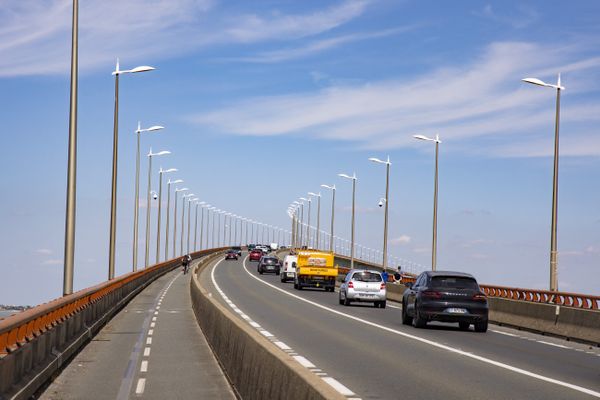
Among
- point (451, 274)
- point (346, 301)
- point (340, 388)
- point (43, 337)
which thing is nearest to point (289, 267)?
point (346, 301)

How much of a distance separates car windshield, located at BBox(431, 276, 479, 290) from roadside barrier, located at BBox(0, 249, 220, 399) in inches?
353

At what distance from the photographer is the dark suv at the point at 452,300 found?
28797 mm

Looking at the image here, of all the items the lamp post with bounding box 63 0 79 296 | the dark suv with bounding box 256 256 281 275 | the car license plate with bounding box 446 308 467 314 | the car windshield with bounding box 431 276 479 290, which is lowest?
the dark suv with bounding box 256 256 281 275

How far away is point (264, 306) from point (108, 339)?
51.6 ft

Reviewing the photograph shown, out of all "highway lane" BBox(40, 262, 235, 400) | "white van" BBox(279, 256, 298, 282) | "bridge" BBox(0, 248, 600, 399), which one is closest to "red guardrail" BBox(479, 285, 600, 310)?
"bridge" BBox(0, 248, 600, 399)

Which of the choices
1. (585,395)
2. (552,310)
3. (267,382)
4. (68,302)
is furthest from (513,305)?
(267,382)

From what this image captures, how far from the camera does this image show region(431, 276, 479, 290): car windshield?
29062 mm

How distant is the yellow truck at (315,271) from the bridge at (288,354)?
80.1ft

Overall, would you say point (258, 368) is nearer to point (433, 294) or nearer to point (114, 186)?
point (433, 294)

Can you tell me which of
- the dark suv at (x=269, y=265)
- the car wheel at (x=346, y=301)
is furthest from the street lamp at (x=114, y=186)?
the dark suv at (x=269, y=265)

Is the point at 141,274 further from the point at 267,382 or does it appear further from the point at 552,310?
the point at 267,382

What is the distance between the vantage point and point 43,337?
15961 mm

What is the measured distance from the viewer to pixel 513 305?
1289 inches

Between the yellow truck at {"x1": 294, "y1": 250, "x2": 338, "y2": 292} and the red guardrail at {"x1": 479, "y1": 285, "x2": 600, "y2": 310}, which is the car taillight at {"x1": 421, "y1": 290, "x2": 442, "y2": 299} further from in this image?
the yellow truck at {"x1": 294, "y1": 250, "x2": 338, "y2": 292}
